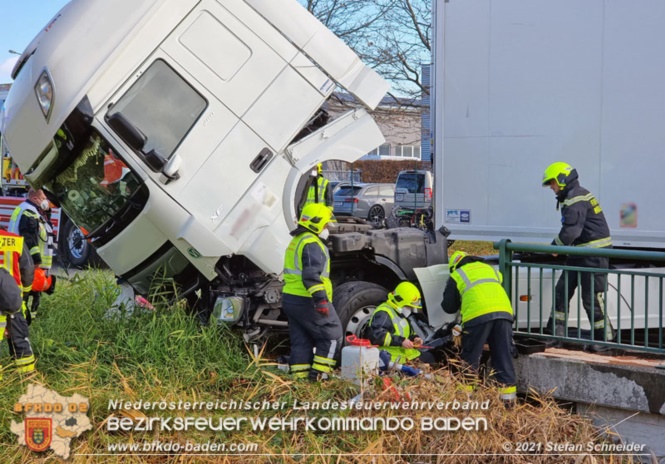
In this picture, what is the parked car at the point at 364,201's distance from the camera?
2152cm

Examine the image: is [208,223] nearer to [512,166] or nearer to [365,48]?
[512,166]

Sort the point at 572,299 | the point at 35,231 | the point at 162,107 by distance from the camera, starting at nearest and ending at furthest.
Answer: the point at 162,107 → the point at 572,299 → the point at 35,231

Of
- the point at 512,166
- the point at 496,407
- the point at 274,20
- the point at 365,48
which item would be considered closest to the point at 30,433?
the point at 496,407

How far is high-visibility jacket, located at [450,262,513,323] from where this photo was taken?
561cm

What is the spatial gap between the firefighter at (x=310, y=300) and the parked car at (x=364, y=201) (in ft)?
50.5

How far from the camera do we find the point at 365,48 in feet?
57.5

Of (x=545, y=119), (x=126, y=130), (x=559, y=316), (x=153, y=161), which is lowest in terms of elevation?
(x=559, y=316)

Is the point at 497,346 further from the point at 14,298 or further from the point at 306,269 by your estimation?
the point at 14,298

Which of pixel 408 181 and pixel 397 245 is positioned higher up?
pixel 408 181

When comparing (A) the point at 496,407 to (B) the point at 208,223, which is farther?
(B) the point at 208,223

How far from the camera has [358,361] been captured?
5258 mm

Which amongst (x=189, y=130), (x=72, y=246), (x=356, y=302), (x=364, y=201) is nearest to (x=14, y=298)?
(x=189, y=130)

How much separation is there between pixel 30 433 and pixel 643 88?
538 centimetres

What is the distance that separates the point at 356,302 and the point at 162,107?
2.19 meters
